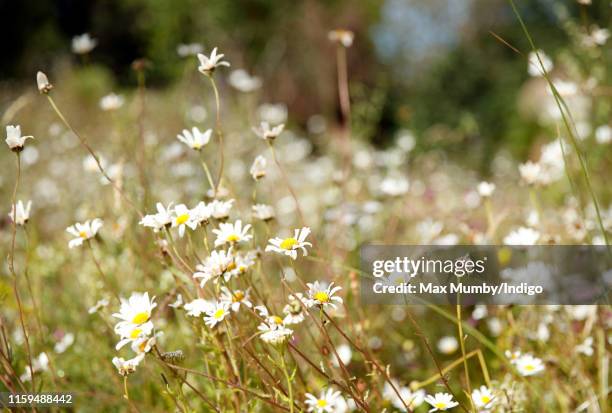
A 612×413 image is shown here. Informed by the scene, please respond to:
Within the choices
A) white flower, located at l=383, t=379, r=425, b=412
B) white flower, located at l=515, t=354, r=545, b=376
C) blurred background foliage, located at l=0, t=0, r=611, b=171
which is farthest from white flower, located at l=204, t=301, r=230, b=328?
blurred background foliage, located at l=0, t=0, r=611, b=171

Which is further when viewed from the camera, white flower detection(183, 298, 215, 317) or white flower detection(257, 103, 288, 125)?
white flower detection(257, 103, 288, 125)

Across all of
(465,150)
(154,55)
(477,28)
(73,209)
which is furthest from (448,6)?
(73,209)

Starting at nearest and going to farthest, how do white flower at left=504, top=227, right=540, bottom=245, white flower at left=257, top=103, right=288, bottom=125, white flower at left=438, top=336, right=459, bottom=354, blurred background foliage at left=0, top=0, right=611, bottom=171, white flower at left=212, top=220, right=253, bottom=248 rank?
white flower at left=212, top=220, right=253, bottom=248 → white flower at left=504, top=227, right=540, bottom=245 → white flower at left=438, top=336, right=459, bottom=354 → white flower at left=257, top=103, right=288, bottom=125 → blurred background foliage at left=0, top=0, right=611, bottom=171

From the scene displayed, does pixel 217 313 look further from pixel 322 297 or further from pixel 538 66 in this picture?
pixel 538 66

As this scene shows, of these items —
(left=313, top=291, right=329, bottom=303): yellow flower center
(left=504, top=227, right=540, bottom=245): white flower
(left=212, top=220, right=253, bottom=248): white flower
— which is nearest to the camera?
(left=313, top=291, right=329, bottom=303): yellow flower center

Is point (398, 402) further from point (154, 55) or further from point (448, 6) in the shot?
point (448, 6)

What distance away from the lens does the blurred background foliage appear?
22.8ft

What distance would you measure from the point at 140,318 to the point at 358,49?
8.93m

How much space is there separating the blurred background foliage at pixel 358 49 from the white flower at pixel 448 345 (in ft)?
9.63

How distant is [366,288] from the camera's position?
1.79m

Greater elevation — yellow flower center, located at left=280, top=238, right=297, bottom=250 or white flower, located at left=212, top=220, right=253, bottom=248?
white flower, located at left=212, top=220, right=253, bottom=248

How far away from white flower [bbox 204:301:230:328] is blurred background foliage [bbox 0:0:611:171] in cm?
380

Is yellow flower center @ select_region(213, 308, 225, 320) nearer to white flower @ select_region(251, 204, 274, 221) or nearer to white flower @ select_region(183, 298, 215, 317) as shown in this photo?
white flower @ select_region(183, 298, 215, 317)

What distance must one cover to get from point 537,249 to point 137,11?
12.4 m
